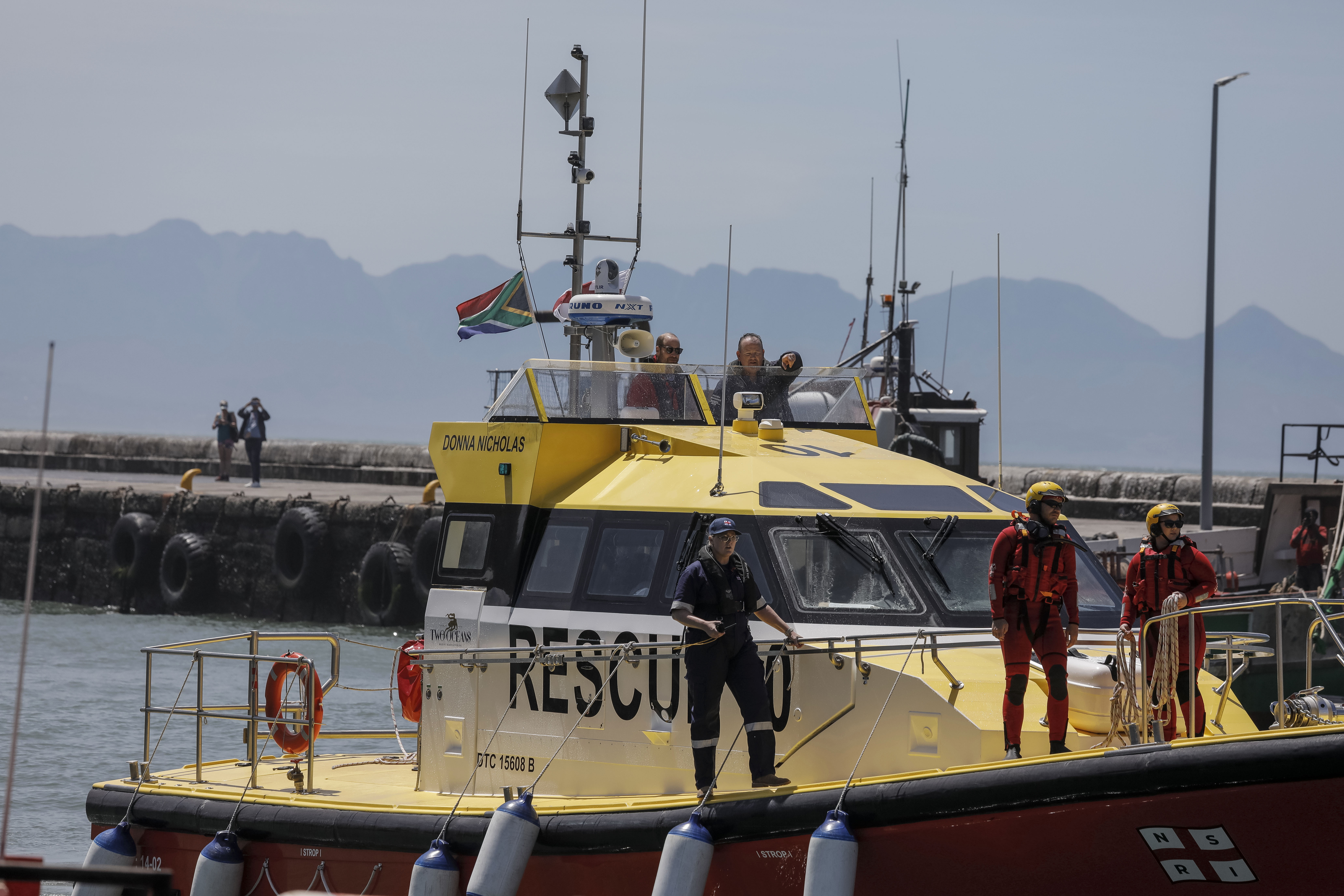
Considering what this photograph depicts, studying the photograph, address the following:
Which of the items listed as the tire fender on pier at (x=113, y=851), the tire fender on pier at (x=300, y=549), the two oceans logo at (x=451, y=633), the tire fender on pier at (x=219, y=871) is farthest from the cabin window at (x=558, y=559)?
the tire fender on pier at (x=300, y=549)

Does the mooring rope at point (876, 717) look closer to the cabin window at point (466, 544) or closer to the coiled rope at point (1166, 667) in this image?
the coiled rope at point (1166, 667)

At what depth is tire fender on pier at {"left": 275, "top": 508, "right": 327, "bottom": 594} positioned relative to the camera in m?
25.2

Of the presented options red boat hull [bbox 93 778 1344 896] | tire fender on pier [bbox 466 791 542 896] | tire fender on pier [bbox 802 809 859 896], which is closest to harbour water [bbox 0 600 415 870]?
tire fender on pier [bbox 466 791 542 896]

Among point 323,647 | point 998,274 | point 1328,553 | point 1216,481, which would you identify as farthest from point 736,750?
point 1216,481

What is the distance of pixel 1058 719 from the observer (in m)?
5.77

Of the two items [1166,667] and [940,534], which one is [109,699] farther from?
[1166,667]

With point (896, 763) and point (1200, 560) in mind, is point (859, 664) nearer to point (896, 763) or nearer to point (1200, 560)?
point (896, 763)

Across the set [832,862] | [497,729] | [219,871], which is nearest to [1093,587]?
[832,862]

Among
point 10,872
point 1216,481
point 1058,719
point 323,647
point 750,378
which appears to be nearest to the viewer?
point 10,872

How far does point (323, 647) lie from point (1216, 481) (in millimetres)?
16024

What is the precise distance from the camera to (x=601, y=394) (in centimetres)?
799

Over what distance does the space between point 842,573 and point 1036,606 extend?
1.04 metres

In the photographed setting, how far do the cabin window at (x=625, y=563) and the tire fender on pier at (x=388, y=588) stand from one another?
17110mm

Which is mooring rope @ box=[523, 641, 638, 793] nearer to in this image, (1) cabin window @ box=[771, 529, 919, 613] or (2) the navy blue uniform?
(2) the navy blue uniform
